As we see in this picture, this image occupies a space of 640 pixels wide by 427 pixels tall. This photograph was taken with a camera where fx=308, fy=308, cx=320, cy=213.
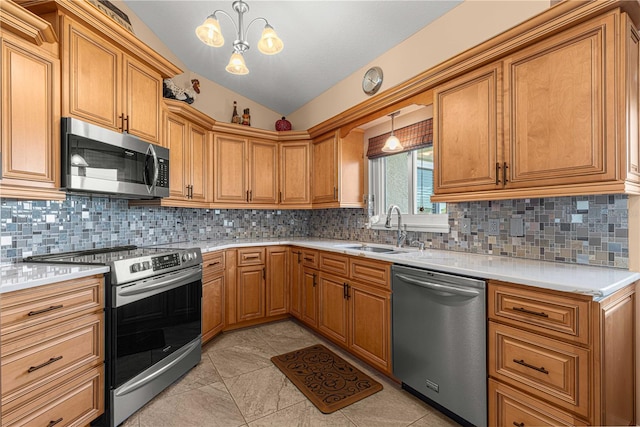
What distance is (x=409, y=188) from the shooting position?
3.13m

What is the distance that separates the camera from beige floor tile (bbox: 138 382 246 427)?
1837mm

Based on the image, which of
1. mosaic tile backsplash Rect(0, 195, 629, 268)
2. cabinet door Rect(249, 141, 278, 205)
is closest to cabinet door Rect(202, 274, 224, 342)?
mosaic tile backsplash Rect(0, 195, 629, 268)

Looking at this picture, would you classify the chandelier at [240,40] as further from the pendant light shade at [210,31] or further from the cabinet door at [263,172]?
the cabinet door at [263,172]

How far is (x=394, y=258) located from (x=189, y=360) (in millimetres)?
1763

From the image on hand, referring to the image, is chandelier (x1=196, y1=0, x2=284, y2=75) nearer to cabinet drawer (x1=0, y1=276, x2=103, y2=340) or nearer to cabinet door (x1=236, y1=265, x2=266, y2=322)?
cabinet drawer (x1=0, y1=276, x2=103, y2=340)

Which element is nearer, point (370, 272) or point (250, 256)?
point (370, 272)

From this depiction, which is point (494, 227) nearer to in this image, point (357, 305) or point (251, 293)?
point (357, 305)

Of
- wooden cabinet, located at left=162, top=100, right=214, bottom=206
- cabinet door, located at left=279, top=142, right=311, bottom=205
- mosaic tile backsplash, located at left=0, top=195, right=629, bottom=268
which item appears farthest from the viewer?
cabinet door, located at left=279, top=142, right=311, bottom=205

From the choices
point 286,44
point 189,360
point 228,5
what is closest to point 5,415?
point 189,360

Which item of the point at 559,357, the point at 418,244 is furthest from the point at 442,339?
the point at 418,244

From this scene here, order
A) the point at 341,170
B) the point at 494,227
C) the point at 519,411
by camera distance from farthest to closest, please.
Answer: the point at 341,170
the point at 494,227
the point at 519,411

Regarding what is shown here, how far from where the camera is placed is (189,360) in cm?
239

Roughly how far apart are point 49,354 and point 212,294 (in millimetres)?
1436

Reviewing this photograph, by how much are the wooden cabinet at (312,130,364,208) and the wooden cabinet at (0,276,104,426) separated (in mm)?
2329
